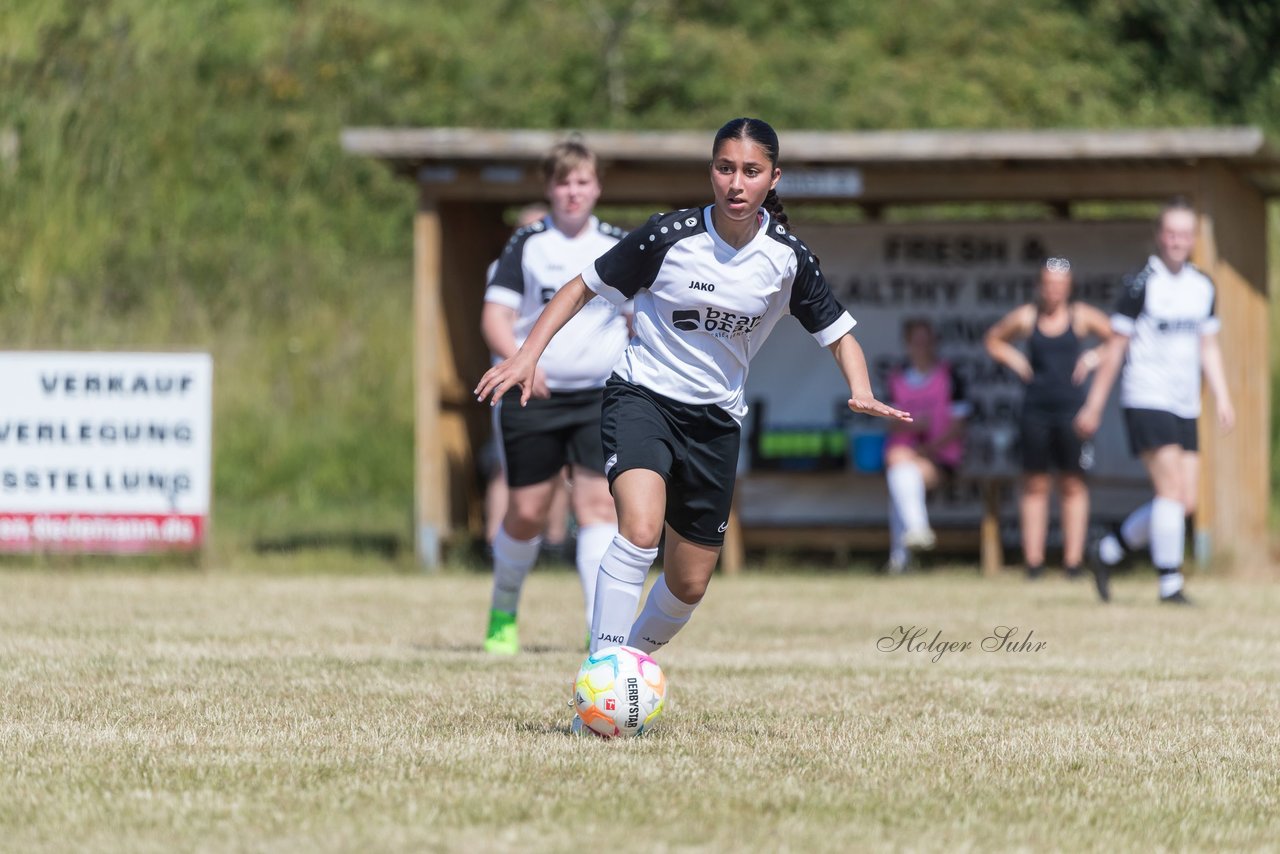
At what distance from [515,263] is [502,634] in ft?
5.45

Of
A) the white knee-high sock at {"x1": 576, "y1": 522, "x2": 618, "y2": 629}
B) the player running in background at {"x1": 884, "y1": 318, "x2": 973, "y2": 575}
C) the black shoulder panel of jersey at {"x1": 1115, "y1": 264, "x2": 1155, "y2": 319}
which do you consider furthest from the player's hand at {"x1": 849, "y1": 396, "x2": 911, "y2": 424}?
the player running in background at {"x1": 884, "y1": 318, "x2": 973, "y2": 575}

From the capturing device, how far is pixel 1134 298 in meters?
11.6

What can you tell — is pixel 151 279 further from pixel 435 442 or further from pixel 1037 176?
pixel 1037 176

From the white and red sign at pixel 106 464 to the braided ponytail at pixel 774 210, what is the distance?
7859 mm

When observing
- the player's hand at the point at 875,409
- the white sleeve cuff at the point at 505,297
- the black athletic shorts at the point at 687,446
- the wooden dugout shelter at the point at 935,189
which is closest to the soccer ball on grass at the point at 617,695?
the black athletic shorts at the point at 687,446

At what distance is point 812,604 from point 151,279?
11.1 meters

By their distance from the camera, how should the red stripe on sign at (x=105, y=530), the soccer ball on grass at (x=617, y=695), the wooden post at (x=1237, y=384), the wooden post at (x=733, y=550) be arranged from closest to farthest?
the soccer ball on grass at (x=617, y=695)
the red stripe on sign at (x=105, y=530)
the wooden post at (x=1237, y=384)
the wooden post at (x=733, y=550)

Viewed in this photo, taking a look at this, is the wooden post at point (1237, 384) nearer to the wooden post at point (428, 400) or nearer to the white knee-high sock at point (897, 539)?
the white knee-high sock at point (897, 539)

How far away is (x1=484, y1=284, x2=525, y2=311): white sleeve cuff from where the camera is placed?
863 cm

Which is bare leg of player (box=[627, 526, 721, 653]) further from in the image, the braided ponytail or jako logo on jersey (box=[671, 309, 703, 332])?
the braided ponytail

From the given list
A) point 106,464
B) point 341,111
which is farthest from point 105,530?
point 341,111

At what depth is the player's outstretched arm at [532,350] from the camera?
5.95 m

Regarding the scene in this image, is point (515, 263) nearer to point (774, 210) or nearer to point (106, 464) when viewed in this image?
point (774, 210)

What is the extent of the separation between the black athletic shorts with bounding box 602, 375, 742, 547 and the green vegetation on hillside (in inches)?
408
